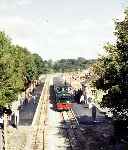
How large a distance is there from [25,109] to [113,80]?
96.3ft

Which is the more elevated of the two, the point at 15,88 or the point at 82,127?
the point at 15,88

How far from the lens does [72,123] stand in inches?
1941

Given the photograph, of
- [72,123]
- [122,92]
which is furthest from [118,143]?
[72,123]

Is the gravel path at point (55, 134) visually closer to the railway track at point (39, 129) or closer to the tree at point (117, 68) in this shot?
the railway track at point (39, 129)

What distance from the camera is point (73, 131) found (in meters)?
44.3

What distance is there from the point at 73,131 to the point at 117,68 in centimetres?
1587

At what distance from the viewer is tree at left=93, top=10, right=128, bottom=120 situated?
30375 millimetres

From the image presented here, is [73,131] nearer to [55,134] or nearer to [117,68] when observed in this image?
[55,134]

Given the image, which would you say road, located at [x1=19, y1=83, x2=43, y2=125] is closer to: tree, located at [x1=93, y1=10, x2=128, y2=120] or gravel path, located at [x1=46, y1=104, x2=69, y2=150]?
gravel path, located at [x1=46, y1=104, x2=69, y2=150]

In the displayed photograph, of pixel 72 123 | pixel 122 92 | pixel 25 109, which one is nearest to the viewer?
pixel 122 92

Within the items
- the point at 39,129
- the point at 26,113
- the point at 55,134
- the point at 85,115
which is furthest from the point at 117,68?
the point at 26,113

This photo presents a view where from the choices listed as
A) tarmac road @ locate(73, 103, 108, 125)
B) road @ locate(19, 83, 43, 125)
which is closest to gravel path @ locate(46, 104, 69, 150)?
road @ locate(19, 83, 43, 125)

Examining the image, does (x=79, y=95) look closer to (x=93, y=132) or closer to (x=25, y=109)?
(x=25, y=109)

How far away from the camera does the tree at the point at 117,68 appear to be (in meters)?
30.4
